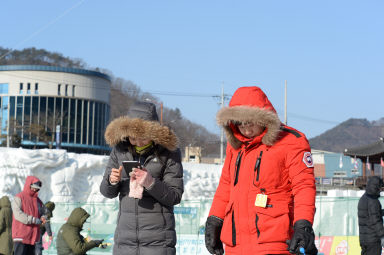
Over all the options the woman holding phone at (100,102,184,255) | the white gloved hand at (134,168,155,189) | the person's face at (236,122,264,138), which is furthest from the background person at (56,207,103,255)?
the person's face at (236,122,264,138)

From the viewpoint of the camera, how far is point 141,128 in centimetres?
465

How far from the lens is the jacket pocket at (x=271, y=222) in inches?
139

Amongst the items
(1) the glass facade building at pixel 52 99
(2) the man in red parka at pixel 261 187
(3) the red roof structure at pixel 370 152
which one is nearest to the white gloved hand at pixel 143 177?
(2) the man in red parka at pixel 261 187

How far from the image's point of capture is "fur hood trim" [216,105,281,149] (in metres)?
3.73

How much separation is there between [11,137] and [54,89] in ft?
42.2

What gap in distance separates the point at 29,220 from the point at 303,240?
6.05 metres

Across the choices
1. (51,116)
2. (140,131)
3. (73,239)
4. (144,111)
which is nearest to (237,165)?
(140,131)

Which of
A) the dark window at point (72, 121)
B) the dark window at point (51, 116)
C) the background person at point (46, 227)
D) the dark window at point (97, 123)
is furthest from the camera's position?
the dark window at point (97, 123)

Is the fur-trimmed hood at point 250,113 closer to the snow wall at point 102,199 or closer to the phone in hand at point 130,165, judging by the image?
the phone in hand at point 130,165

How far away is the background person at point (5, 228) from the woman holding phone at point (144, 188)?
13.2 ft

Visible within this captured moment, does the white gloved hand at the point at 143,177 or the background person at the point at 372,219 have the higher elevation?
the white gloved hand at the point at 143,177

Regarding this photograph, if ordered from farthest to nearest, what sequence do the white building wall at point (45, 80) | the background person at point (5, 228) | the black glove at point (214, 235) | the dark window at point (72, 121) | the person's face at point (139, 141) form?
1. the dark window at point (72, 121)
2. the white building wall at point (45, 80)
3. the background person at point (5, 228)
4. the person's face at point (139, 141)
5. the black glove at point (214, 235)

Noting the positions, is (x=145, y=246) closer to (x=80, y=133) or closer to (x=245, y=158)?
(x=245, y=158)

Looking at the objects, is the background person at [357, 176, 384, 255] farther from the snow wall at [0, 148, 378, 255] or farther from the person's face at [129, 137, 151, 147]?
the person's face at [129, 137, 151, 147]
